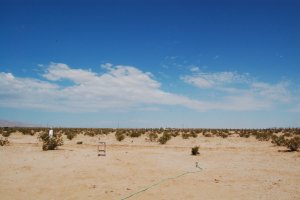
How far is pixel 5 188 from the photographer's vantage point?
12.8 m

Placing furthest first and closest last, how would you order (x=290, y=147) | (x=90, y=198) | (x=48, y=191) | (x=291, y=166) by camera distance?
(x=290, y=147)
(x=291, y=166)
(x=48, y=191)
(x=90, y=198)

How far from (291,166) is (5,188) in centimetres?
1416

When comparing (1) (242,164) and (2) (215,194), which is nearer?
(2) (215,194)

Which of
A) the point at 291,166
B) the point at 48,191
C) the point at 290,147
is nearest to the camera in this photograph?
the point at 48,191

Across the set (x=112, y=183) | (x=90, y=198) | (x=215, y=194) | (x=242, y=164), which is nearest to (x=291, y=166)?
(x=242, y=164)

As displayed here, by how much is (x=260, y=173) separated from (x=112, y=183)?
710cm

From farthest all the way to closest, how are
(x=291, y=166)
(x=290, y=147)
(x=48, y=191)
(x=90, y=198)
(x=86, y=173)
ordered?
(x=290, y=147) → (x=291, y=166) → (x=86, y=173) → (x=48, y=191) → (x=90, y=198)

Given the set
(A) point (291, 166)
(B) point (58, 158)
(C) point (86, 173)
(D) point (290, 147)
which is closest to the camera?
(C) point (86, 173)

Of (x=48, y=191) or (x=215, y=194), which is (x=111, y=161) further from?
(x=215, y=194)

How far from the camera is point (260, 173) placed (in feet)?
53.8

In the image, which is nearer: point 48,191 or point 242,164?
point 48,191

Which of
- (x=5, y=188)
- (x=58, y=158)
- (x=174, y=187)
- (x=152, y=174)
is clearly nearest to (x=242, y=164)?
(x=152, y=174)

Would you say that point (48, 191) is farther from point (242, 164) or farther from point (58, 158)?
point (242, 164)

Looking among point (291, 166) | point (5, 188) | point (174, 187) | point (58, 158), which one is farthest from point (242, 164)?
point (5, 188)
